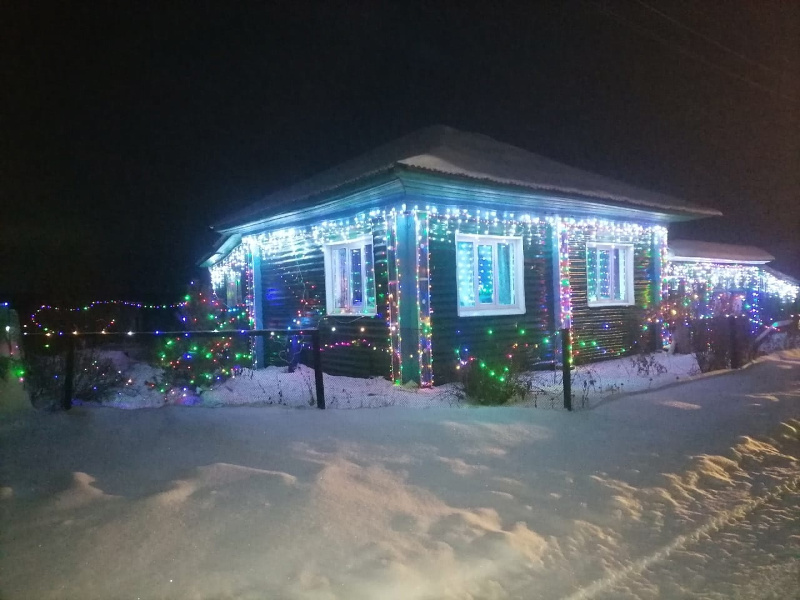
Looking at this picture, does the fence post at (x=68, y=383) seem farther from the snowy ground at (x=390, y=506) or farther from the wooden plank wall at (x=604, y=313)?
the wooden plank wall at (x=604, y=313)

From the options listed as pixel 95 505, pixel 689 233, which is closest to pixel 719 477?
pixel 95 505

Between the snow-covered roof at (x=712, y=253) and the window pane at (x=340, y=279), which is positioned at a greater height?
the snow-covered roof at (x=712, y=253)

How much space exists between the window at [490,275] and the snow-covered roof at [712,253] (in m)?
7.38

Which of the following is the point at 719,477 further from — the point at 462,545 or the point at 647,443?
the point at 462,545

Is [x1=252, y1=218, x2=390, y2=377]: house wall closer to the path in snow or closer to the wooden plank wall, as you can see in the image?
the wooden plank wall

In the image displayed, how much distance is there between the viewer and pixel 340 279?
1145cm

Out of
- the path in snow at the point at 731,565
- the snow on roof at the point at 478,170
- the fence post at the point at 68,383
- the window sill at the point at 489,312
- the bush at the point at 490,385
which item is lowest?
the path in snow at the point at 731,565

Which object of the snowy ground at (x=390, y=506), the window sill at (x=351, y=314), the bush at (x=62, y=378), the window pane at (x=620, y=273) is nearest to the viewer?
the snowy ground at (x=390, y=506)

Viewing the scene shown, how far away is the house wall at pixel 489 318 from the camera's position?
9859mm

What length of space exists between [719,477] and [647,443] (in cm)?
87

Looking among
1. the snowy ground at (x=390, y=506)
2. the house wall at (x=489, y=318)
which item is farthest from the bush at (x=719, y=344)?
the snowy ground at (x=390, y=506)

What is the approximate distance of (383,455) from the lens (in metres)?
5.45

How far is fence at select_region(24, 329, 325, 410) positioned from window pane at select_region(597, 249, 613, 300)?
7781 millimetres

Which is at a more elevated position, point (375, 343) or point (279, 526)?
point (375, 343)
